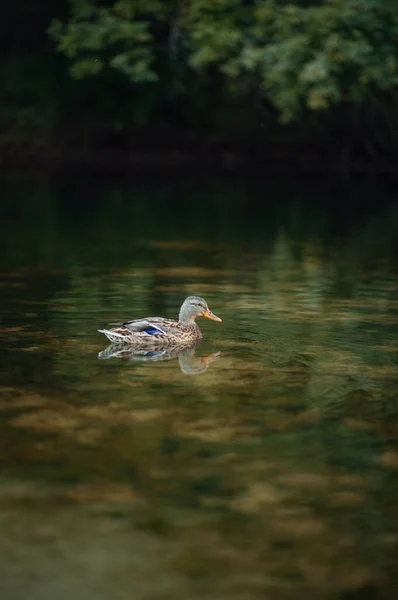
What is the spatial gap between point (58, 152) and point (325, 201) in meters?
14.1

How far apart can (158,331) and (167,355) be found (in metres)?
0.27

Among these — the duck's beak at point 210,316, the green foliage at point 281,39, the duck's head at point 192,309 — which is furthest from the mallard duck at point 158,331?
the green foliage at point 281,39

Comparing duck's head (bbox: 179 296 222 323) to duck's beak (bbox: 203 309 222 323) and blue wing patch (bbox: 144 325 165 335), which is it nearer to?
duck's beak (bbox: 203 309 222 323)

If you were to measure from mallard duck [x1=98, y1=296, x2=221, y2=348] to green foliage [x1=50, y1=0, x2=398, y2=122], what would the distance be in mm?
18442

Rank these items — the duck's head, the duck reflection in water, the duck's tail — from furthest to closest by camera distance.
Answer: the duck's head → the duck's tail → the duck reflection in water

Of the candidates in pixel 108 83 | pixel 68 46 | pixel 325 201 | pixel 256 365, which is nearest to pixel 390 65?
pixel 325 201

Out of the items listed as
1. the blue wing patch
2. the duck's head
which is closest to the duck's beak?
the duck's head

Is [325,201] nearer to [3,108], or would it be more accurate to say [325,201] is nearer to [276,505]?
[3,108]

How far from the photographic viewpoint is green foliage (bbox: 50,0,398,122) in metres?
33.4

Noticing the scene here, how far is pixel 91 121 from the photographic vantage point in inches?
1932

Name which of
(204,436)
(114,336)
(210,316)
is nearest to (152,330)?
(114,336)

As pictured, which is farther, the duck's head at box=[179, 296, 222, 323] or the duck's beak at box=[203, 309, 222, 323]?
the duck's beak at box=[203, 309, 222, 323]

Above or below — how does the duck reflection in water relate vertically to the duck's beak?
below

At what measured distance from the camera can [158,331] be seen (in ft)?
47.1
